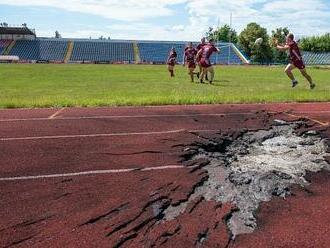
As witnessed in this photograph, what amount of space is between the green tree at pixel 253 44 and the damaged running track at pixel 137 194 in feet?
197

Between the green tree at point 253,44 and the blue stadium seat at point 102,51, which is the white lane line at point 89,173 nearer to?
the blue stadium seat at point 102,51

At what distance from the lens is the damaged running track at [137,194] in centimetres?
453

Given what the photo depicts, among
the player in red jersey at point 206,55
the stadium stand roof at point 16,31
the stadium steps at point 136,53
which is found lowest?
the stadium steps at point 136,53

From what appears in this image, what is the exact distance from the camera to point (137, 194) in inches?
220

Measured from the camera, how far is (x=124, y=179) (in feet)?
20.2

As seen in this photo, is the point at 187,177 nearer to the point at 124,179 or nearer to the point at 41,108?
the point at 124,179

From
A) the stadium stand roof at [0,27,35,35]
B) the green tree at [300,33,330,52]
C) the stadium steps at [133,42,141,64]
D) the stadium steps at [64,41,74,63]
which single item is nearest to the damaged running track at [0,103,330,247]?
the stadium steps at [64,41,74,63]

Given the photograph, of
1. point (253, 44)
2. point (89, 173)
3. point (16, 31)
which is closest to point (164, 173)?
point (89, 173)

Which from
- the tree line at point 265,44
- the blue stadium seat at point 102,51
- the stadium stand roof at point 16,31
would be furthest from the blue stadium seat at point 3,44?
the tree line at point 265,44

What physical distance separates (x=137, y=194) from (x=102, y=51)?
206 feet

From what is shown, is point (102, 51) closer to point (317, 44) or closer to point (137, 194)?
point (317, 44)

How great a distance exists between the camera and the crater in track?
17.5 ft

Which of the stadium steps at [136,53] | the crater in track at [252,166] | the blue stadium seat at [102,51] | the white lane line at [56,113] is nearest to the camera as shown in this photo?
the crater in track at [252,166]

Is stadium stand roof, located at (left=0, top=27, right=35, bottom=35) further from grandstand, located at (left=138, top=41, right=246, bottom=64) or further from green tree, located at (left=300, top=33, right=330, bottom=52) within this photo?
green tree, located at (left=300, top=33, right=330, bottom=52)
